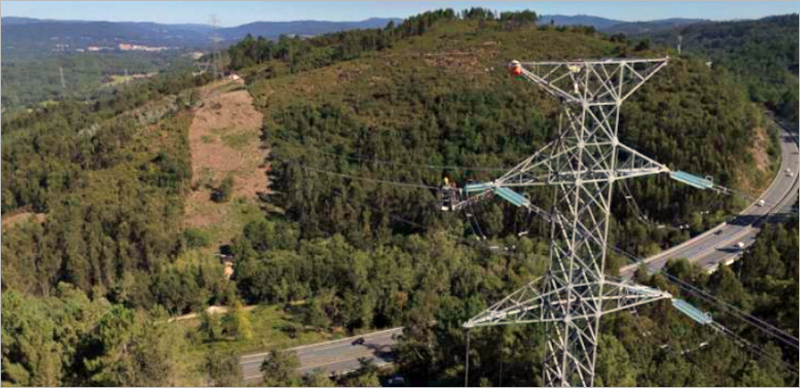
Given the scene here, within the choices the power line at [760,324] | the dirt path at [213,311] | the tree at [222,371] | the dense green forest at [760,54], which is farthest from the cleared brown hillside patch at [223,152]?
the dense green forest at [760,54]

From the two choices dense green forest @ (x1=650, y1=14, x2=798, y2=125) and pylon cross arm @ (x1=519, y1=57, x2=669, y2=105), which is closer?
pylon cross arm @ (x1=519, y1=57, x2=669, y2=105)

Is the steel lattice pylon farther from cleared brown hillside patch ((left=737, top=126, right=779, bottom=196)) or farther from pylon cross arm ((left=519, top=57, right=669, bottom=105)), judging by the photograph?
cleared brown hillside patch ((left=737, top=126, right=779, bottom=196))

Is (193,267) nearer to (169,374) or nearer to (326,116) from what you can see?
(169,374)

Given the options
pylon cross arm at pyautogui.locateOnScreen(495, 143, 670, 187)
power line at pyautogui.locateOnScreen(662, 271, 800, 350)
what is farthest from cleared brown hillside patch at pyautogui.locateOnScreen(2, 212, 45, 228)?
power line at pyautogui.locateOnScreen(662, 271, 800, 350)

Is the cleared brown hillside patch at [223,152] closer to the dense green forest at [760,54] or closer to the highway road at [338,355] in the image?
the highway road at [338,355]

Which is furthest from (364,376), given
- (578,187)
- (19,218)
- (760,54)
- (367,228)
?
(760,54)

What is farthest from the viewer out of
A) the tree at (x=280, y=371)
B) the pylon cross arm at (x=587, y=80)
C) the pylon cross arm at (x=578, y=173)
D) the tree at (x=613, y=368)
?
the tree at (x=280, y=371)
